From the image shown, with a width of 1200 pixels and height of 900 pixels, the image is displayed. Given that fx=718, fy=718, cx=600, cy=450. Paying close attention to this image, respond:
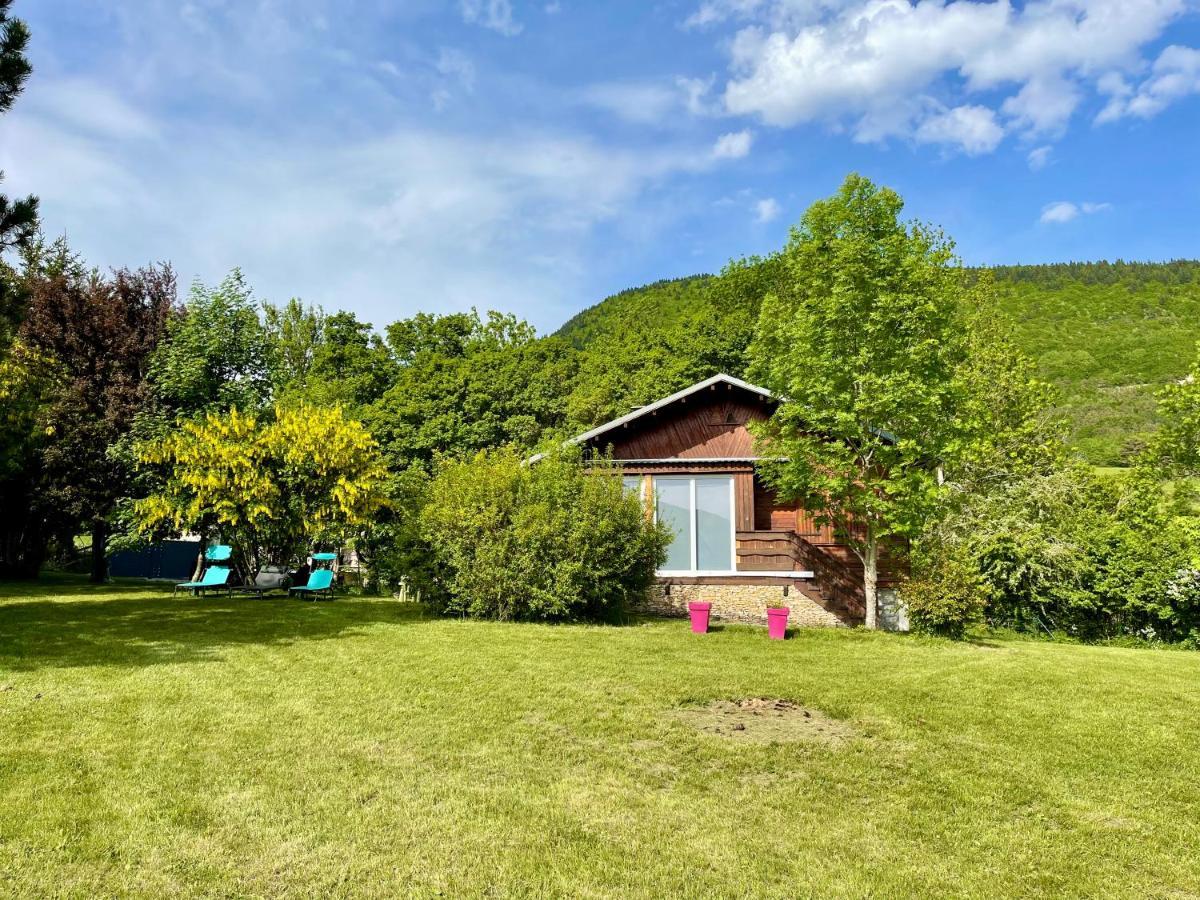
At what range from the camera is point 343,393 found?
3647 centimetres

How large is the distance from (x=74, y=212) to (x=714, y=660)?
16.0 meters

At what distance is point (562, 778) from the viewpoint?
532 centimetres

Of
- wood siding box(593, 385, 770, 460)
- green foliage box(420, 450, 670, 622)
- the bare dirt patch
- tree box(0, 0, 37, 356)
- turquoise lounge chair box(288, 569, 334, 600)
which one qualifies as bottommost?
the bare dirt patch

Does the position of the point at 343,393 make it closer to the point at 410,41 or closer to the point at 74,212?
the point at 74,212

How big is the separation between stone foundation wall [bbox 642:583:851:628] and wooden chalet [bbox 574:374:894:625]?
2 cm

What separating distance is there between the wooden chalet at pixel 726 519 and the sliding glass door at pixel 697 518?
0.08 ft

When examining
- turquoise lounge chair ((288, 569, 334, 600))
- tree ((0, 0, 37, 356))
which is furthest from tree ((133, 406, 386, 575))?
tree ((0, 0, 37, 356))

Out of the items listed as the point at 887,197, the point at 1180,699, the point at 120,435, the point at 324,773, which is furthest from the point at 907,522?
the point at 120,435

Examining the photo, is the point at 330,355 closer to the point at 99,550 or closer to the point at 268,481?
the point at 99,550

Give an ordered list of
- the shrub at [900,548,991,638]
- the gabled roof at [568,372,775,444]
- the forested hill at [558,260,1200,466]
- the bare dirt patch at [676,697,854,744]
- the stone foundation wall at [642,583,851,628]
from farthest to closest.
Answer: the forested hill at [558,260,1200,466] → the gabled roof at [568,372,775,444] → the stone foundation wall at [642,583,851,628] → the shrub at [900,548,991,638] → the bare dirt patch at [676,697,854,744]

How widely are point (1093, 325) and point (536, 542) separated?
141ft

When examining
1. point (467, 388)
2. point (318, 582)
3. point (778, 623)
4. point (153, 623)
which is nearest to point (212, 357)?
point (318, 582)

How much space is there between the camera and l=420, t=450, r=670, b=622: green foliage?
13.7 meters

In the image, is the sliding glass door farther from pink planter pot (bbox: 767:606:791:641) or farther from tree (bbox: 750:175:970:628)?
pink planter pot (bbox: 767:606:791:641)
